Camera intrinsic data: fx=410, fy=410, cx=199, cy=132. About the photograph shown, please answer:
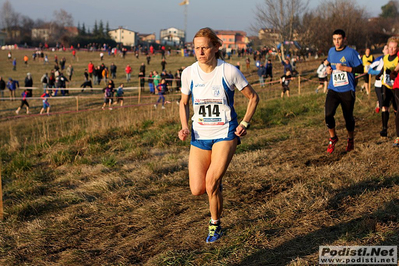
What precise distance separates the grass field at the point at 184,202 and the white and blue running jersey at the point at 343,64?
4.17ft

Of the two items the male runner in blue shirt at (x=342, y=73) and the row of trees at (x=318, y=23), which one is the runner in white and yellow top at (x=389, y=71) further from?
the row of trees at (x=318, y=23)

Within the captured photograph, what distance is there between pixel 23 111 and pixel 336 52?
18485 mm

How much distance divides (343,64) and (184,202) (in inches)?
151

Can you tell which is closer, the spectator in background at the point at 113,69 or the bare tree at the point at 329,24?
the spectator in background at the point at 113,69

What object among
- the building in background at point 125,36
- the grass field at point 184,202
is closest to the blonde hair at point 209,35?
the grass field at point 184,202

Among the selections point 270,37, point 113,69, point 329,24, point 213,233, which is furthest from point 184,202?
point 329,24

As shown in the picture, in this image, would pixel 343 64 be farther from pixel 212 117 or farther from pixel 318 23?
pixel 318 23

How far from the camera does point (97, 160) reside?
8641mm

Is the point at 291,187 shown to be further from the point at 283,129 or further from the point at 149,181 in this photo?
the point at 283,129

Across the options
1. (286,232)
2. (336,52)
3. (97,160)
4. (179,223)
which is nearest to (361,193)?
(286,232)

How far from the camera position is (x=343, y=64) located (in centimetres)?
725

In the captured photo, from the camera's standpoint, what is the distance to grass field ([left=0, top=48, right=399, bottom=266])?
415 cm

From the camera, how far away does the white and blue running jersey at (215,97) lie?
4.19 m

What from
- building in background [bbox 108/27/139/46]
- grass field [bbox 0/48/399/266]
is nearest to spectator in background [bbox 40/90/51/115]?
grass field [bbox 0/48/399/266]
